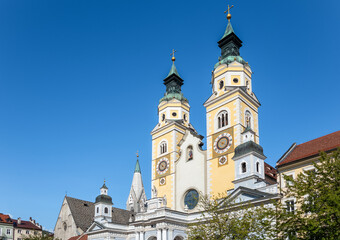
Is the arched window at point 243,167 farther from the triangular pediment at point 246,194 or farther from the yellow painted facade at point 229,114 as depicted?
the triangular pediment at point 246,194

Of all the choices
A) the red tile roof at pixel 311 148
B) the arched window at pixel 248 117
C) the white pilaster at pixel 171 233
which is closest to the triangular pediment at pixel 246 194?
the red tile roof at pixel 311 148

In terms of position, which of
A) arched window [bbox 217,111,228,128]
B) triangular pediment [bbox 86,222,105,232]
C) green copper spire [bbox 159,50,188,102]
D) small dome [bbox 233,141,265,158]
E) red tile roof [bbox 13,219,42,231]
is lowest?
triangular pediment [bbox 86,222,105,232]

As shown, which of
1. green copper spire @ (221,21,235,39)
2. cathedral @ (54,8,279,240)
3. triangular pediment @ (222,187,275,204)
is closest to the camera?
triangular pediment @ (222,187,275,204)

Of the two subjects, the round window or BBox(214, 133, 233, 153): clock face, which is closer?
BBox(214, 133, 233, 153): clock face

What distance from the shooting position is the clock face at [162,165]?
55.2m

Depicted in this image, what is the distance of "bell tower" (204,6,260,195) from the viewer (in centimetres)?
4622

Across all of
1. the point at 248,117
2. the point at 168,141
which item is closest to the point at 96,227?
the point at 168,141

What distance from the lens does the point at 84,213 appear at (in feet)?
236

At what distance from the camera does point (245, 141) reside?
44.4m

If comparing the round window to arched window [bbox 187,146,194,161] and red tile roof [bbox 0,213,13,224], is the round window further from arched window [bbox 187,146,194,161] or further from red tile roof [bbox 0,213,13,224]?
red tile roof [bbox 0,213,13,224]

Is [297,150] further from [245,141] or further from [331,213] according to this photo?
[331,213]

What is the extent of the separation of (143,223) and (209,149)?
12.9 meters

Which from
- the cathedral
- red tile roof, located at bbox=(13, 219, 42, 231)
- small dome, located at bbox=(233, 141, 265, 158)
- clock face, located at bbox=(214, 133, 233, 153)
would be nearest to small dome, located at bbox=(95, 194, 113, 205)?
the cathedral

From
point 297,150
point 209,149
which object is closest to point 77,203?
point 209,149
